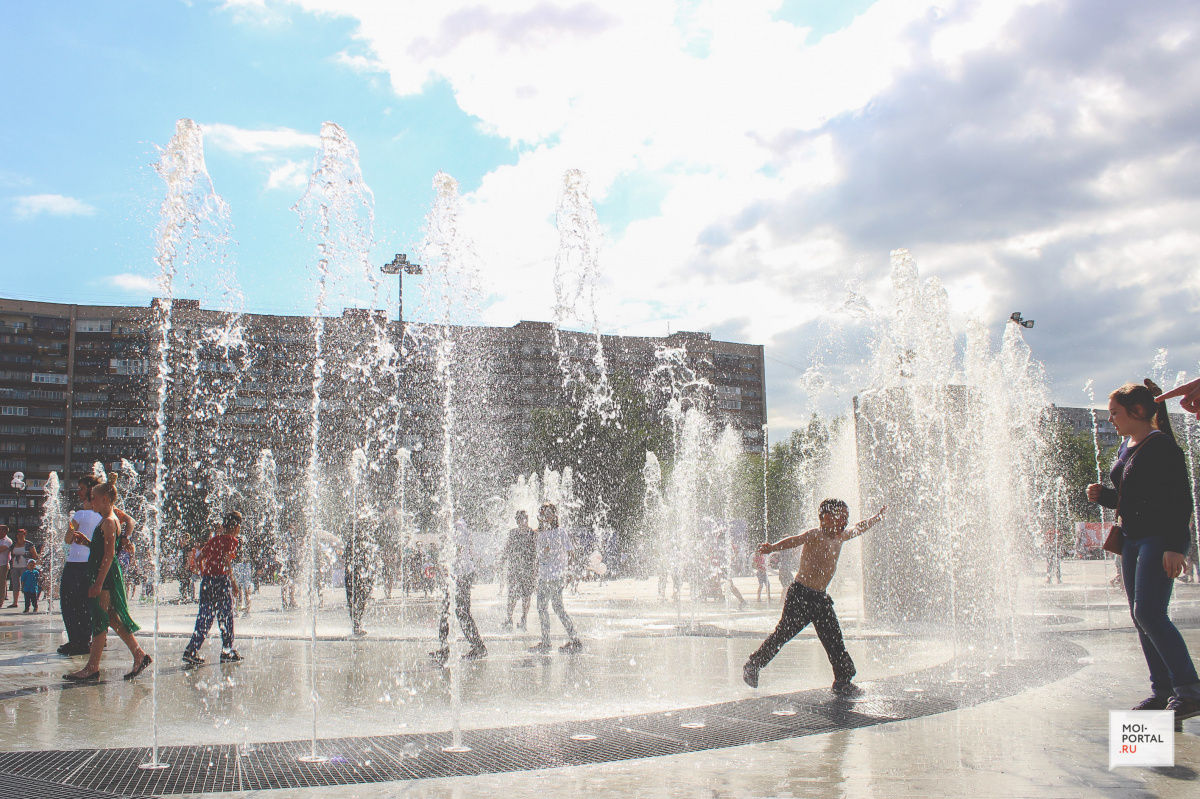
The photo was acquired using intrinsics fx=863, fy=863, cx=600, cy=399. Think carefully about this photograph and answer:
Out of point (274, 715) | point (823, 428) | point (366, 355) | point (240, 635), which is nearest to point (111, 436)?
point (366, 355)

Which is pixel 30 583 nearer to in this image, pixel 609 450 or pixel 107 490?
pixel 107 490

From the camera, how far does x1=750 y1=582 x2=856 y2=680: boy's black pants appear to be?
230 inches

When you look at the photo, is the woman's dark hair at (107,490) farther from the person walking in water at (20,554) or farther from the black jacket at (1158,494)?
the person walking in water at (20,554)

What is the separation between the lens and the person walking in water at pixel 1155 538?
4.33m

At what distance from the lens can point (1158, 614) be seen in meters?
4.36

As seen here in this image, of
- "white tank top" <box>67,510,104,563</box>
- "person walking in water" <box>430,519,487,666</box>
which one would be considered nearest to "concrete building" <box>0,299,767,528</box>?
"person walking in water" <box>430,519,487,666</box>

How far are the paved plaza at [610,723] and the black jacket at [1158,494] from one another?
1.07 m

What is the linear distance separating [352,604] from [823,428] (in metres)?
47.5

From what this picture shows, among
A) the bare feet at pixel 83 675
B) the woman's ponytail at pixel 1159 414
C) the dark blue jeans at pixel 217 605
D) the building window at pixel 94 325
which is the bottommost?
the bare feet at pixel 83 675

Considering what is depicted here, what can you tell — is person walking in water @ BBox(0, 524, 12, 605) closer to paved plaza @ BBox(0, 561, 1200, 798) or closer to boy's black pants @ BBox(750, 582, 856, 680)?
paved plaza @ BBox(0, 561, 1200, 798)

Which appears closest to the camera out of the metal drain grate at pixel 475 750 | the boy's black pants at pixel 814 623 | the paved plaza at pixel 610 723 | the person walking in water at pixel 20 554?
the paved plaza at pixel 610 723

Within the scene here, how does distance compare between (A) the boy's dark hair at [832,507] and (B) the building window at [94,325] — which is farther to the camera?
(B) the building window at [94,325]

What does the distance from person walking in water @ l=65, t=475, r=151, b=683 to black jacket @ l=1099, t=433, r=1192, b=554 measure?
7.35 m

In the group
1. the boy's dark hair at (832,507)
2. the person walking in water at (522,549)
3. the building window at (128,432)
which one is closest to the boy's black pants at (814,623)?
the boy's dark hair at (832,507)
